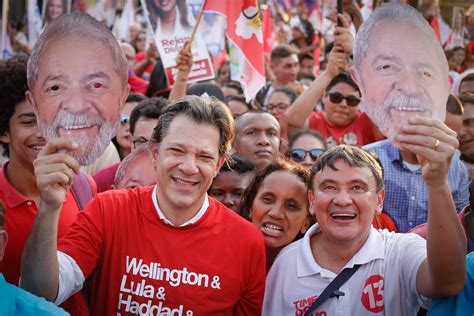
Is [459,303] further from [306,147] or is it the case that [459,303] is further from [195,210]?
[306,147]

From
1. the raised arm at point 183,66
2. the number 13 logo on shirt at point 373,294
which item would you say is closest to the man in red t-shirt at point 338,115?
the raised arm at point 183,66

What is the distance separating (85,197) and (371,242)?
127 cm

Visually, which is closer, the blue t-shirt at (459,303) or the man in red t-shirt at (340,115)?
the blue t-shirt at (459,303)

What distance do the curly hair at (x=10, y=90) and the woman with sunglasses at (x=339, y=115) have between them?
2.68 meters

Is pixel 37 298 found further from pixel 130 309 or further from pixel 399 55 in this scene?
pixel 399 55

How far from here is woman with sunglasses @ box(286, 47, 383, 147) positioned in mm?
5551

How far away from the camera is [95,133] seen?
8.92 feet

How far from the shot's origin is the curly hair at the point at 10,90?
9.86 feet

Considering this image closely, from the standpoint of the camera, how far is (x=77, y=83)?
8.78 feet

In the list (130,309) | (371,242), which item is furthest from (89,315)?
(371,242)

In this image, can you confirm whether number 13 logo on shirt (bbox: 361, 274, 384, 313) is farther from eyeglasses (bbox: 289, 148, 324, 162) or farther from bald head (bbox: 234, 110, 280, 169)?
bald head (bbox: 234, 110, 280, 169)

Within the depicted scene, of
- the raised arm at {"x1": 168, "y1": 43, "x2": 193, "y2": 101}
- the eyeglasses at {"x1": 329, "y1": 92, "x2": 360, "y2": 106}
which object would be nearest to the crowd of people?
the raised arm at {"x1": 168, "y1": 43, "x2": 193, "y2": 101}

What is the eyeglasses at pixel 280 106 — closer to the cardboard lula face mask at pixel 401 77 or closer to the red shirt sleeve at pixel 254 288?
the red shirt sleeve at pixel 254 288

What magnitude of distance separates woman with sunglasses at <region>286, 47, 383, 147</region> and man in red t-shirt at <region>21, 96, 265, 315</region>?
2.49m
